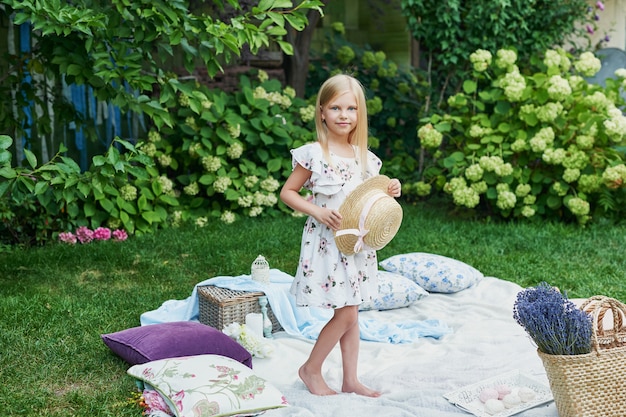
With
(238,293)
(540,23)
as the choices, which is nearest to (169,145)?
(238,293)

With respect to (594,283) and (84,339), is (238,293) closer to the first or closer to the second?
(84,339)

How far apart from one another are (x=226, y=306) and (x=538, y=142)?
321 cm

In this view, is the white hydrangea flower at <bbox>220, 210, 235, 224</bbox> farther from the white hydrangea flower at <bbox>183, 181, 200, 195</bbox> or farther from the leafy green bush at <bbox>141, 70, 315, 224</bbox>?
the white hydrangea flower at <bbox>183, 181, 200, 195</bbox>

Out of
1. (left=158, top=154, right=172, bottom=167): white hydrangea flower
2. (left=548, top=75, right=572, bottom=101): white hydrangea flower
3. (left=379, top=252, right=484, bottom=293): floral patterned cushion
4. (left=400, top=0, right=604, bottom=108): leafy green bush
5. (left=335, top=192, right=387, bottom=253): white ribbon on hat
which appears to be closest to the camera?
(left=335, top=192, right=387, bottom=253): white ribbon on hat

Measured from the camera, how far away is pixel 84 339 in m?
3.90

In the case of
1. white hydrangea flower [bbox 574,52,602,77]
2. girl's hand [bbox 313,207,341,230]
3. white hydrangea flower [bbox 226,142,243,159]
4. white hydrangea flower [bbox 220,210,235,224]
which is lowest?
white hydrangea flower [bbox 220,210,235,224]

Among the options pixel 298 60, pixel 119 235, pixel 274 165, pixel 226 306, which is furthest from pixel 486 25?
pixel 226 306

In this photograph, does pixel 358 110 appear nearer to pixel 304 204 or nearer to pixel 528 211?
pixel 304 204

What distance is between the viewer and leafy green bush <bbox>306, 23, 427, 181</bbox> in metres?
8.17

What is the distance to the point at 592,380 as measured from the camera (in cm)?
288

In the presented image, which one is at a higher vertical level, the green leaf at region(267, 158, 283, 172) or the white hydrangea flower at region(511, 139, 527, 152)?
the white hydrangea flower at region(511, 139, 527, 152)

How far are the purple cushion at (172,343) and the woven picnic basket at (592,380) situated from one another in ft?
4.45

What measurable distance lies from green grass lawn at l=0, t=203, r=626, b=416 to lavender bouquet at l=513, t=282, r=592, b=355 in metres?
1.56

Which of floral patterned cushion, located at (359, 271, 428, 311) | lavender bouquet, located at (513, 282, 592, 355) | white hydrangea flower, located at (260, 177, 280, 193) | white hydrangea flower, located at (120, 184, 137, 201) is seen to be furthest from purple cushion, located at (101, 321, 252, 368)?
white hydrangea flower, located at (260, 177, 280, 193)
